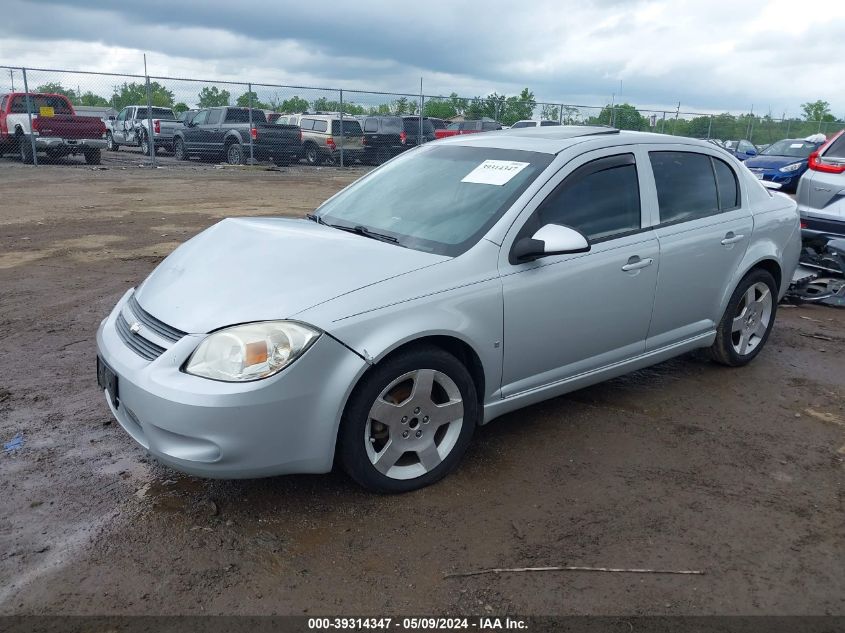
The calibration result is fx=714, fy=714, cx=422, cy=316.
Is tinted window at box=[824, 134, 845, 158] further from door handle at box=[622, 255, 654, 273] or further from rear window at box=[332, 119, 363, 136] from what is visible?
rear window at box=[332, 119, 363, 136]

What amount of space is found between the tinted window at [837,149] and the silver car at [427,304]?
3.71 meters

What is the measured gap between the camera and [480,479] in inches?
138

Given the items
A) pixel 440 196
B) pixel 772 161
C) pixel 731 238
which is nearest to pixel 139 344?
pixel 440 196

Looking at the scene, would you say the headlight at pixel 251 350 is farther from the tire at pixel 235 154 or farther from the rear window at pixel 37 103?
the tire at pixel 235 154

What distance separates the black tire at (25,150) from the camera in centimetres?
1872

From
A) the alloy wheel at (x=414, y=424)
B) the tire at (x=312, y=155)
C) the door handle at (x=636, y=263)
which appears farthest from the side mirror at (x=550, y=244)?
the tire at (x=312, y=155)

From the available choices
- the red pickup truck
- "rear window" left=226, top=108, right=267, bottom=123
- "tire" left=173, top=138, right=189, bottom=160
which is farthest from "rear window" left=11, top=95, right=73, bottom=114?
"rear window" left=226, top=108, right=267, bottom=123

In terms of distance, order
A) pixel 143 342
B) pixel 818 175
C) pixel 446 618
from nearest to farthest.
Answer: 1. pixel 446 618
2. pixel 143 342
3. pixel 818 175

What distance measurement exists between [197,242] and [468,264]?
154 cm

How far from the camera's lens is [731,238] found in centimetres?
464

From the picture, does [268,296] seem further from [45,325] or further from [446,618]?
[45,325]

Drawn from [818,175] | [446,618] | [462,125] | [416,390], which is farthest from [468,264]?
[462,125]

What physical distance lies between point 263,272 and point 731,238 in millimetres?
3078

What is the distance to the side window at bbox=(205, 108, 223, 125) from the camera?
21781mm
